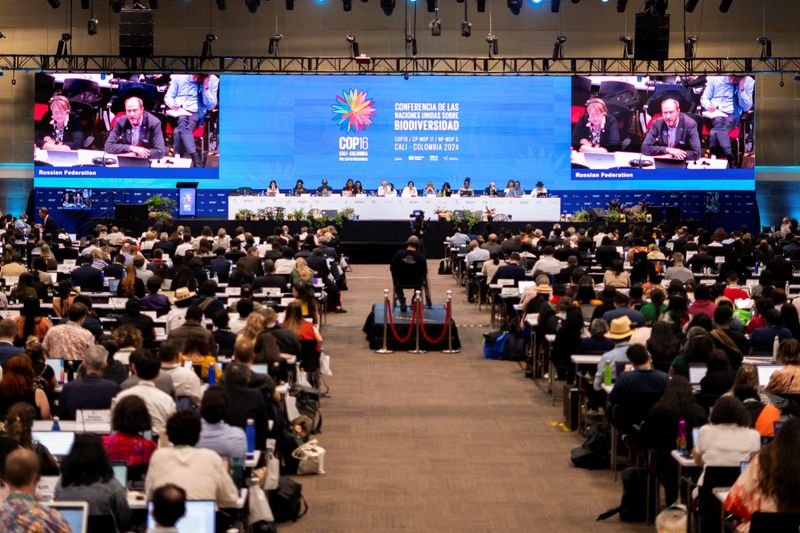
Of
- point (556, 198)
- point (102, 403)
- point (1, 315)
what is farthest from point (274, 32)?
point (102, 403)

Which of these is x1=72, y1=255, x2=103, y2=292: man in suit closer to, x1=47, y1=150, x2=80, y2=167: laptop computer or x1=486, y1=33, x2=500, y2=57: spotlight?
x1=486, y1=33, x2=500, y2=57: spotlight

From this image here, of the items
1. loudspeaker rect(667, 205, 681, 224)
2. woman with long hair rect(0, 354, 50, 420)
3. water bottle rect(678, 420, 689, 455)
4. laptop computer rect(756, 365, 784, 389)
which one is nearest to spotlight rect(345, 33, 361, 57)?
loudspeaker rect(667, 205, 681, 224)

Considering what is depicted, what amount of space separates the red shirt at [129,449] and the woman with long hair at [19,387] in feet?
5.39

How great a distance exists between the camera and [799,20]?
3634 centimetres

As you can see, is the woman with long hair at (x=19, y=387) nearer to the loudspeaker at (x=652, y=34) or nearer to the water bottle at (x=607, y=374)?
the water bottle at (x=607, y=374)

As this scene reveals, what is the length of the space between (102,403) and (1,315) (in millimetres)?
5668

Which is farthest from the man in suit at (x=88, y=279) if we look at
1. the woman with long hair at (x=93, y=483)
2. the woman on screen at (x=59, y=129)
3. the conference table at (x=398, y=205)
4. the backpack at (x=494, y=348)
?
the woman on screen at (x=59, y=129)

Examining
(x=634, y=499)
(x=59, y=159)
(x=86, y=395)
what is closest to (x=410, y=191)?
(x=59, y=159)

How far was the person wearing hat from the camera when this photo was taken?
11215mm

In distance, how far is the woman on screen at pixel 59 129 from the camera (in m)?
34.5

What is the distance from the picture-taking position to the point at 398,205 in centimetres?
3191

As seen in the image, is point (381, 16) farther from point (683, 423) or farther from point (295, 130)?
point (683, 423)

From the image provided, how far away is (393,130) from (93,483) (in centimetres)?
2861

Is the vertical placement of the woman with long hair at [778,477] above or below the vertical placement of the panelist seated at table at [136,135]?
below
